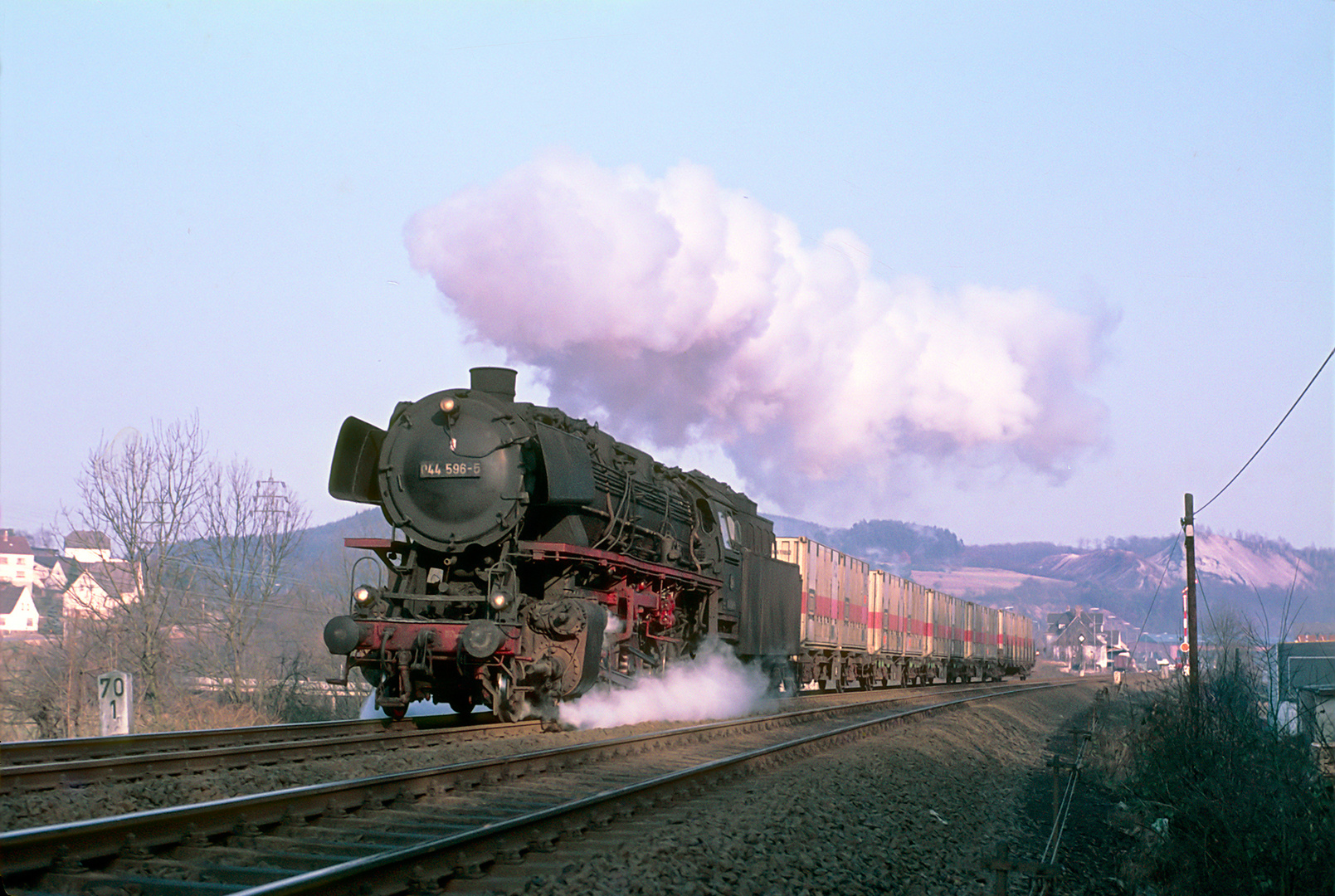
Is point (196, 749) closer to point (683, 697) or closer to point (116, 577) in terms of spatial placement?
point (683, 697)

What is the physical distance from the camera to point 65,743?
9367mm

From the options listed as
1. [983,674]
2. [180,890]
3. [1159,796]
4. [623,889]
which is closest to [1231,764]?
[1159,796]

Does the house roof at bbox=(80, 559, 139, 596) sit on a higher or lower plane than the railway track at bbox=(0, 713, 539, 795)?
higher

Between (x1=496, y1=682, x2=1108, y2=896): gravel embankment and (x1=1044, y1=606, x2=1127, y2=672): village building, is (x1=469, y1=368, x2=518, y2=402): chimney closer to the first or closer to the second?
Result: (x1=496, y1=682, x2=1108, y2=896): gravel embankment

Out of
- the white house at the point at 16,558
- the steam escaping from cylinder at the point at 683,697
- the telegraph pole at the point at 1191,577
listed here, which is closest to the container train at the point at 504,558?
the steam escaping from cylinder at the point at 683,697

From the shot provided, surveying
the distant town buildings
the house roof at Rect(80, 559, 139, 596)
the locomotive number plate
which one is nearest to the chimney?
the locomotive number plate

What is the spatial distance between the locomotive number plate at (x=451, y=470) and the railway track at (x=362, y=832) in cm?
380

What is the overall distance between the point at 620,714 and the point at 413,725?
2.78m

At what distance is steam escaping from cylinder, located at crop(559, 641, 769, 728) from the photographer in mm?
13508

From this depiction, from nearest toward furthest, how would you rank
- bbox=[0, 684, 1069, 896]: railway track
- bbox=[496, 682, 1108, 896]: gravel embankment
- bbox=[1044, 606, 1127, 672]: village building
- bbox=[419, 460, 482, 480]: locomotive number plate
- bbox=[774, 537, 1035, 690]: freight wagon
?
bbox=[0, 684, 1069, 896]: railway track < bbox=[496, 682, 1108, 896]: gravel embankment < bbox=[419, 460, 482, 480]: locomotive number plate < bbox=[774, 537, 1035, 690]: freight wagon < bbox=[1044, 606, 1127, 672]: village building

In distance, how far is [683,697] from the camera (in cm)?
1544

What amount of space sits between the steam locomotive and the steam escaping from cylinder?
437 millimetres

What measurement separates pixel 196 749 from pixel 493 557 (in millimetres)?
3847

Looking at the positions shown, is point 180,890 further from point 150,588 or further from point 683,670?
point 150,588
